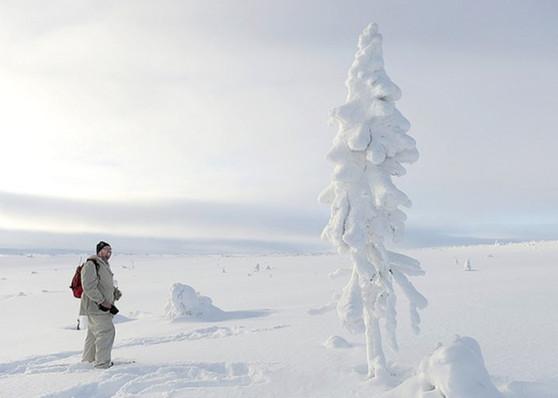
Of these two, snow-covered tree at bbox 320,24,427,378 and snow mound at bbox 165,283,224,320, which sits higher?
snow-covered tree at bbox 320,24,427,378

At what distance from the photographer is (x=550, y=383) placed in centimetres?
640

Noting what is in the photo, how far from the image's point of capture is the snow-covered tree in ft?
24.0

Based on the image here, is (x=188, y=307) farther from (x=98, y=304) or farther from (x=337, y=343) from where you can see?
(x=337, y=343)

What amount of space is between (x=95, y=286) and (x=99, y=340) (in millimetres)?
992

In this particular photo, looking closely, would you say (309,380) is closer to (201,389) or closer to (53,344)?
(201,389)

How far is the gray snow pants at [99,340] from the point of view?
9.62m

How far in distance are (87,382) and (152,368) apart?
1193 millimetres

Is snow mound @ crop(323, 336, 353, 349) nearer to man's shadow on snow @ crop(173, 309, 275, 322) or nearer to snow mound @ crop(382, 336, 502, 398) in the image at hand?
snow mound @ crop(382, 336, 502, 398)

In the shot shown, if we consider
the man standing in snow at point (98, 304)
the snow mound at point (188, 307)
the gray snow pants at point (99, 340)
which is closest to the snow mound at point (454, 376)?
A: the gray snow pants at point (99, 340)

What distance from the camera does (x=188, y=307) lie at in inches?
643

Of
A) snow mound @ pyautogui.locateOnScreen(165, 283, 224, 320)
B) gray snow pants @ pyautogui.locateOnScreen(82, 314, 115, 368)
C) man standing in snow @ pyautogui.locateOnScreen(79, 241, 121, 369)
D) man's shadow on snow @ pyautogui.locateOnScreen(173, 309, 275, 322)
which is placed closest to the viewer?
gray snow pants @ pyautogui.locateOnScreen(82, 314, 115, 368)

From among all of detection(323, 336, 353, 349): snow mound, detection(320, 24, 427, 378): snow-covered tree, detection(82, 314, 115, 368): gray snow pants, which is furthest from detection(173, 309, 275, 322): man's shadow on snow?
detection(320, 24, 427, 378): snow-covered tree

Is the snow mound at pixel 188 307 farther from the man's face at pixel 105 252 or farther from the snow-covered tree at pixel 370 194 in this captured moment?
the snow-covered tree at pixel 370 194

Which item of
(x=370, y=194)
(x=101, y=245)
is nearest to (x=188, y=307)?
(x=101, y=245)
